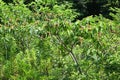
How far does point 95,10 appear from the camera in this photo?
17.0m

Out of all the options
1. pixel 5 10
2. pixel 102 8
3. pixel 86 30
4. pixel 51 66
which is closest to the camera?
pixel 86 30

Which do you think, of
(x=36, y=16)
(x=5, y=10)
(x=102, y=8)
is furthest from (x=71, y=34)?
(x=102, y=8)

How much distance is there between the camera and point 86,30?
13.5 ft

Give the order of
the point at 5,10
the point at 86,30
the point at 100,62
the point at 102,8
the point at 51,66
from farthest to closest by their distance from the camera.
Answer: the point at 102,8 → the point at 5,10 → the point at 51,66 → the point at 100,62 → the point at 86,30

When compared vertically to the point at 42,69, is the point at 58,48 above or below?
above

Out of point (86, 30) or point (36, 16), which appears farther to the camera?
point (36, 16)

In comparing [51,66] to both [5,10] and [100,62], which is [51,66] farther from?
[5,10]

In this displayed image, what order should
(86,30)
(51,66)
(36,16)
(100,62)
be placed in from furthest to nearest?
(36,16) < (51,66) < (100,62) < (86,30)

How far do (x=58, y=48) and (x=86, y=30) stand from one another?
2.11ft

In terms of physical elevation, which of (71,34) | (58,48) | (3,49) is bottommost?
(3,49)

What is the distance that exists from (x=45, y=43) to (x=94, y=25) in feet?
3.74

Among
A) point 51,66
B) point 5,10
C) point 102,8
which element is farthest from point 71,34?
point 102,8

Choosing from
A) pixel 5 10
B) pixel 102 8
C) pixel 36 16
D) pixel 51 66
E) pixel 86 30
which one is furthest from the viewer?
pixel 102 8

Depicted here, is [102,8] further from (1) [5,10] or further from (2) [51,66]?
(2) [51,66]
